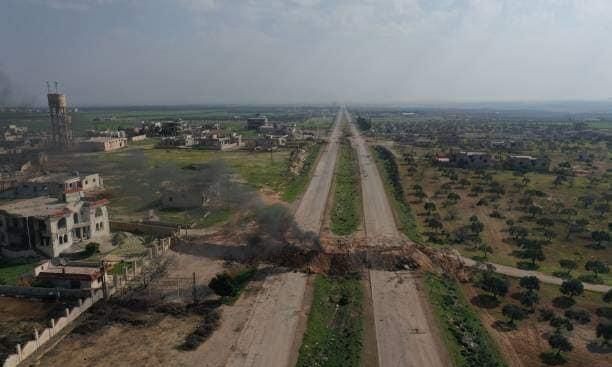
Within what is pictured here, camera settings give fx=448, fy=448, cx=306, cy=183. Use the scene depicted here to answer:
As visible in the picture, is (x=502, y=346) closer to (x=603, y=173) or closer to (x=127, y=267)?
(x=127, y=267)

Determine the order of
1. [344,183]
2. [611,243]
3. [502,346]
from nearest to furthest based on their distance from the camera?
[502,346] < [611,243] < [344,183]

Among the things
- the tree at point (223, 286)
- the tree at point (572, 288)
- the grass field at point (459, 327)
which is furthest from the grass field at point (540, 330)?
the tree at point (223, 286)

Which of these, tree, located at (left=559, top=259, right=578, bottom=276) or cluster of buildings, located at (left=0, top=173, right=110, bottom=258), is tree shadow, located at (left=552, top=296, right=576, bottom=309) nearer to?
tree, located at (left=559, top=259, right=578, bottom=276)

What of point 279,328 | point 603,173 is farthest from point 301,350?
point 603,173

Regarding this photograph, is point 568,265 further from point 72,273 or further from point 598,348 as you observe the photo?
point 72,273

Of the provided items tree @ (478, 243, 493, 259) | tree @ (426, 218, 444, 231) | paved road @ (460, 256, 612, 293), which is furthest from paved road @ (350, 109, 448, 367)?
tree @ (478, 243, 493, 259)

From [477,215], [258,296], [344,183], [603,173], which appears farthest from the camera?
[603,173]

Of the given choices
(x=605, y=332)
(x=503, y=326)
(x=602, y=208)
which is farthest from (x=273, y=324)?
(x=602, y=208)
